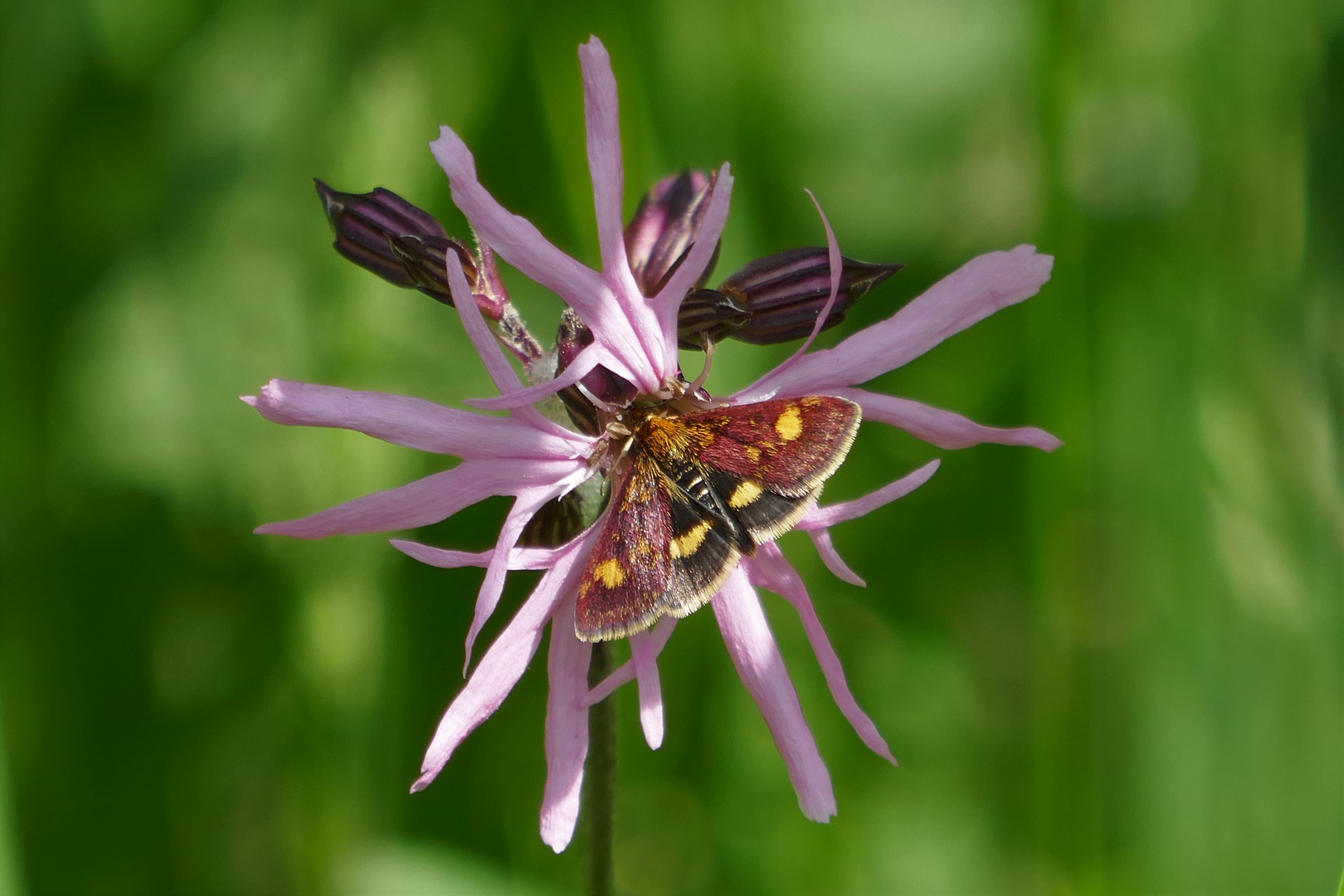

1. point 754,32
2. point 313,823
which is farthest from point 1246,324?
point 313,823

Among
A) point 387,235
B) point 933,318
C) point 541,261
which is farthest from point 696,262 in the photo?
point 387,235

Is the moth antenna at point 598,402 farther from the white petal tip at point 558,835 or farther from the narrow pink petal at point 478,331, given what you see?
the white petal tip at point 558,835

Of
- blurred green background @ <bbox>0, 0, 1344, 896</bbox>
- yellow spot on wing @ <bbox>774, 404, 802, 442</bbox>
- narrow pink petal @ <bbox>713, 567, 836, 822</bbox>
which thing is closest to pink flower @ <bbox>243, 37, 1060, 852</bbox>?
narrow pink petal @ <bbox>713, 567, 836, 822</bbox>

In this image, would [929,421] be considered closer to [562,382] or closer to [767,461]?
[767,461]

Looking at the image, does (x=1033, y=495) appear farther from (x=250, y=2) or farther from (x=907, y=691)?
(x=250, y=2)

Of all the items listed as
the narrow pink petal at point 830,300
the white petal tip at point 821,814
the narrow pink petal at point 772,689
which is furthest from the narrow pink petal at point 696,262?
the white petal tip at point 821,814

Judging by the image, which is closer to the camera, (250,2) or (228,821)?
(228,821)
